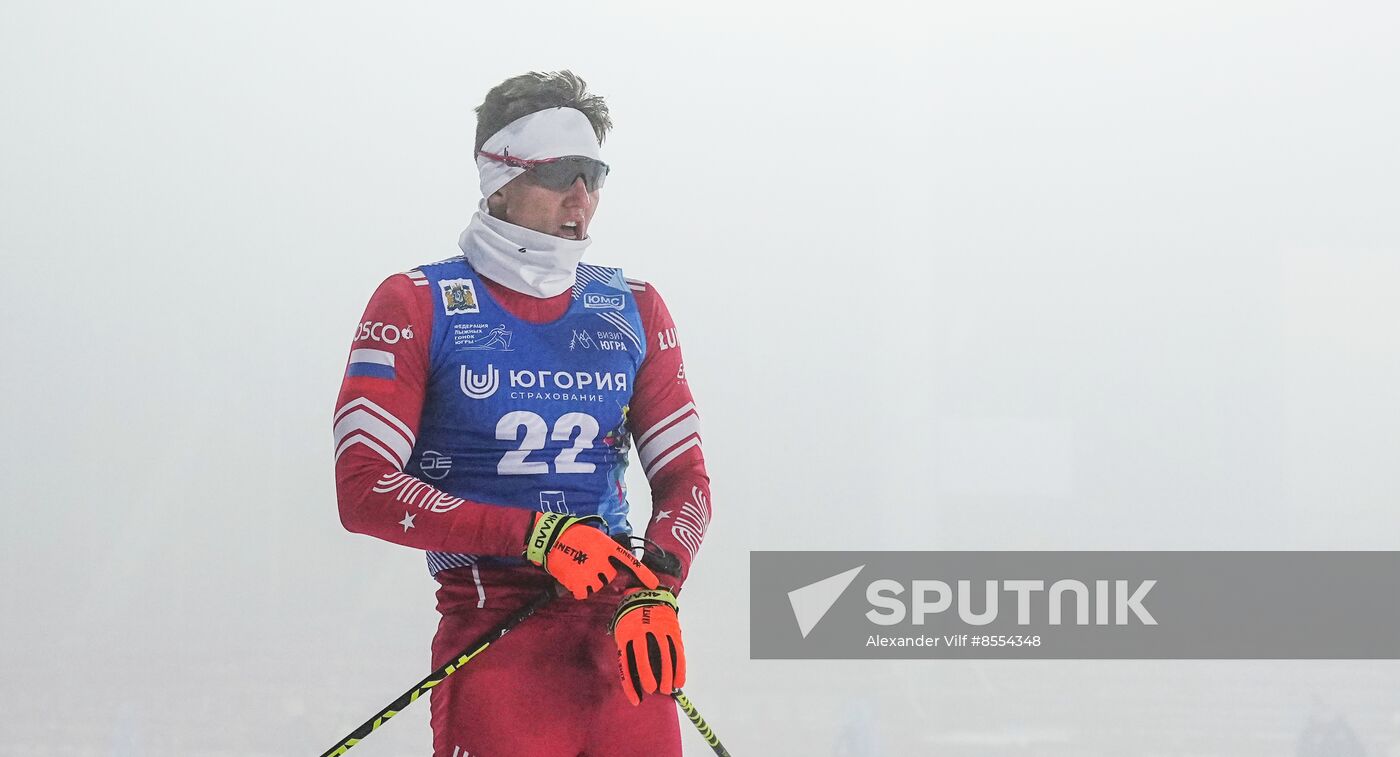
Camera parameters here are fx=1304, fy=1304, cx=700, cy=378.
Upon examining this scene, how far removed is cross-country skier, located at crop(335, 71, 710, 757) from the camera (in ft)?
5.21

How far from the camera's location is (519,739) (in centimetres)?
159

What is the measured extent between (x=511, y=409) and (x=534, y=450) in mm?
62

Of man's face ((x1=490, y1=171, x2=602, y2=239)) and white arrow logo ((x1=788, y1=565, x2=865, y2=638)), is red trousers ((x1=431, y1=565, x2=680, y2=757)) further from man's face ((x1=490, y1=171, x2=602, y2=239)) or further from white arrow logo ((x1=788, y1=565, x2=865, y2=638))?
white arrow logo ((x1=788, y1=565, x2=865, y2=638))

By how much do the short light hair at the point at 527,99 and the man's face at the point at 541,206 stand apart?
88mm

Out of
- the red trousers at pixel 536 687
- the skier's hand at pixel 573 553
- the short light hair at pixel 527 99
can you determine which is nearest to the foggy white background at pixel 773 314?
the short light hair at pixel 527 99

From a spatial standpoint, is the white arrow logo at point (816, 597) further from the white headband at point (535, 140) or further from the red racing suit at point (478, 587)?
the white headband at point (535, 140)

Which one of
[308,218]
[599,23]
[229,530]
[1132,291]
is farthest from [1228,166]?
[229,530]

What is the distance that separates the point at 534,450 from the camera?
1.70 m

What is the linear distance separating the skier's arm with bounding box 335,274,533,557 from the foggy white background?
985 millimetres

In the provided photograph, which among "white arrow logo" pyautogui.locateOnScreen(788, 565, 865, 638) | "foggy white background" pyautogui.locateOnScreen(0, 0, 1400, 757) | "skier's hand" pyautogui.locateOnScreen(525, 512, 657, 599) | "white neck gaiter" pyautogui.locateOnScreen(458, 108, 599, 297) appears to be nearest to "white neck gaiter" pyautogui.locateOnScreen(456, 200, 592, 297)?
"white neck gaiter" pyautogui.locateOnScreen(458, 108, 599, 297)

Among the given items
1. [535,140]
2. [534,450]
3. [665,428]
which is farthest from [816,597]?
[535,140]

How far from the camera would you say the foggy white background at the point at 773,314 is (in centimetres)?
269

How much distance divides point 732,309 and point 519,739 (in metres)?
1.34

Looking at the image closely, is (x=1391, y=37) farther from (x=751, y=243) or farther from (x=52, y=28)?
(x=52, y=28)
